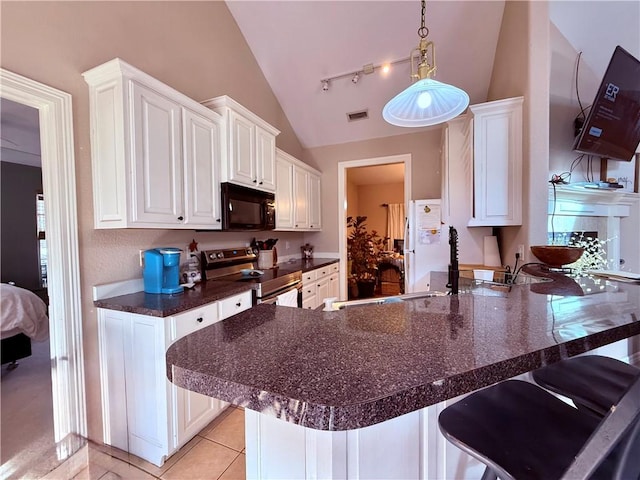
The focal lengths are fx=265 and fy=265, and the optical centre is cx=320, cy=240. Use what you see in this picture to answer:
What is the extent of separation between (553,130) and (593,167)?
25.1 inches

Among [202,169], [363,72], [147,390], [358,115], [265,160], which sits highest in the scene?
[363,72]

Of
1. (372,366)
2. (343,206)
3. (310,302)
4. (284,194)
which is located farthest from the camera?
(343,206)

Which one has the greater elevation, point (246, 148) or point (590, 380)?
point (246, 148)

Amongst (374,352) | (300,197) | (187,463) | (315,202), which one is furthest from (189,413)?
(315,202)

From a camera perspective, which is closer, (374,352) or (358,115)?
(374,352)

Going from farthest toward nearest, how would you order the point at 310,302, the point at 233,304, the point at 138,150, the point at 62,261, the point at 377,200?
1. the point at 377,200
2. the point at 310,302
3. the point at 233,304
4. the point at 138,150
5. the point at 62,261

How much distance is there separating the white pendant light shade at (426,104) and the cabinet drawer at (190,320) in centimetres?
158

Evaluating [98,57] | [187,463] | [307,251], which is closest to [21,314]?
[187,463]

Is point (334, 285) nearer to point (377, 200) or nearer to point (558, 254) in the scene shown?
point (558, 254)

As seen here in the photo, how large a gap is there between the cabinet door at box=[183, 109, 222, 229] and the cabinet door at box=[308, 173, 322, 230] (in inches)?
75.2

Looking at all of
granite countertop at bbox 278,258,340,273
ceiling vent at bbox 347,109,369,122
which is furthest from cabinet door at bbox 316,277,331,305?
ceiling vent at bbox 347,109,369,122

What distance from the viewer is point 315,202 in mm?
4160

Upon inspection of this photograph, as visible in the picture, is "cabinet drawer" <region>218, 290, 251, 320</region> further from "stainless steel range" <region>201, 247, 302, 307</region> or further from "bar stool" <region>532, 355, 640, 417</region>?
"bar stool" <region>532, 355, 640, 417</region>

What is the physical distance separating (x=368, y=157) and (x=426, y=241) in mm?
1647
